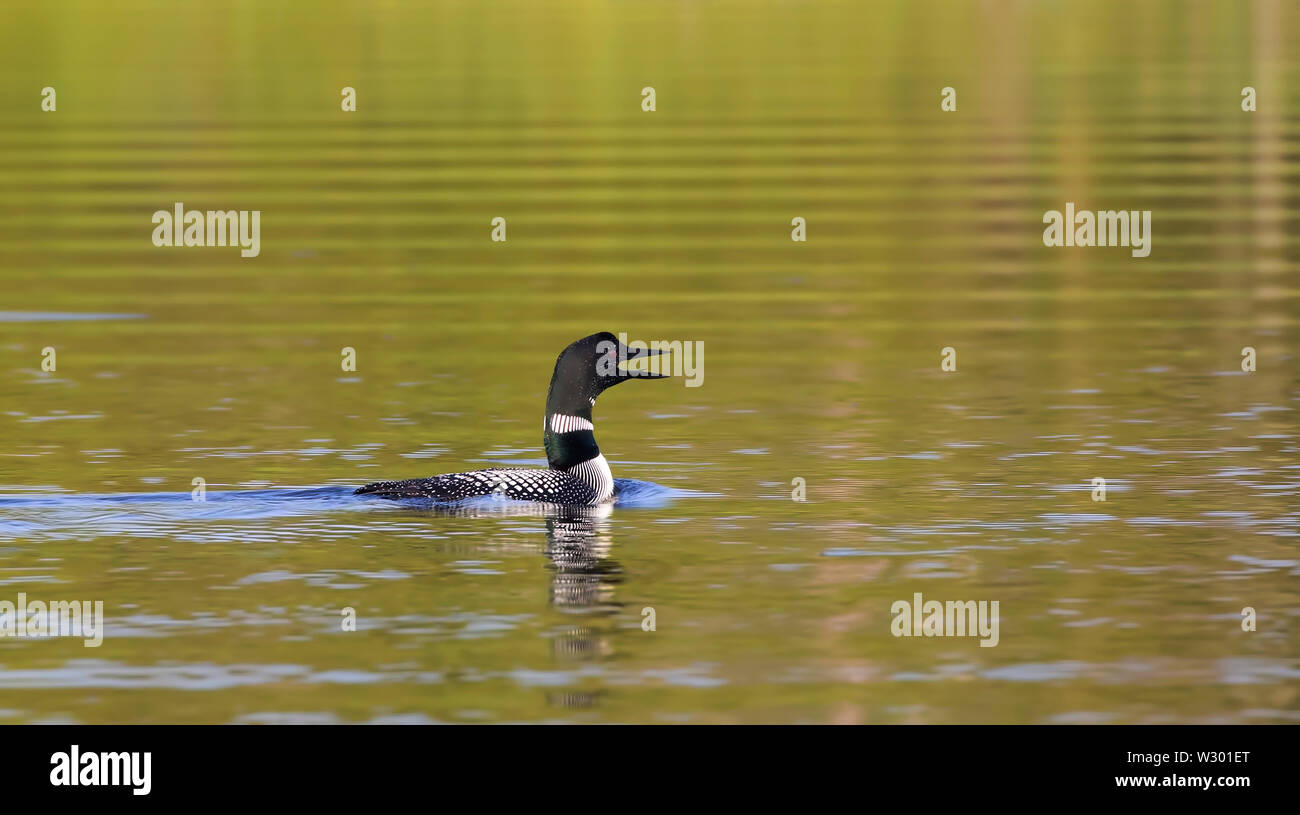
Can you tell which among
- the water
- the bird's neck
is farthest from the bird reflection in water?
the bird's neck

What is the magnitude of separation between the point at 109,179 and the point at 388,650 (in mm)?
28980

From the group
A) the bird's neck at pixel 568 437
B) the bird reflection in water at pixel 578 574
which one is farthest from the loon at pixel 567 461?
the bird reflection in water at pixel 578 574

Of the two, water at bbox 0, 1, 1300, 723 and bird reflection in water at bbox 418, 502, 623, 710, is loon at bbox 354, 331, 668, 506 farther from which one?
water at bbox 0, 1, 1300, 723

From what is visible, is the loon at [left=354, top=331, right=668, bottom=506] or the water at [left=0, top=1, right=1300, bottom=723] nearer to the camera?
the water at [left=0, top=1, right=1300, bottom=723]

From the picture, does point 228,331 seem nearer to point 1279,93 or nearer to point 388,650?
point 388,650

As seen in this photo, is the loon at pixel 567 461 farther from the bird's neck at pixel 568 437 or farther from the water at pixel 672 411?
the water at pixel 672 411

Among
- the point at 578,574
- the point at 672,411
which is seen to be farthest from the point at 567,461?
the point at 672,411

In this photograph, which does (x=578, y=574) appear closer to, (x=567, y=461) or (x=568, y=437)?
(x=567, y=461)

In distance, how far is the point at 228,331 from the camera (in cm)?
2581

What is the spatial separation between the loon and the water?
233 mm

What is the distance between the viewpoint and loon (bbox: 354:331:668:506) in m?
16.5

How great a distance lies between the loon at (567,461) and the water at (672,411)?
0.23 metres

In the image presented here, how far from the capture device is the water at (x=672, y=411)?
40.0 feet

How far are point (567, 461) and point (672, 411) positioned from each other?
158 inches
